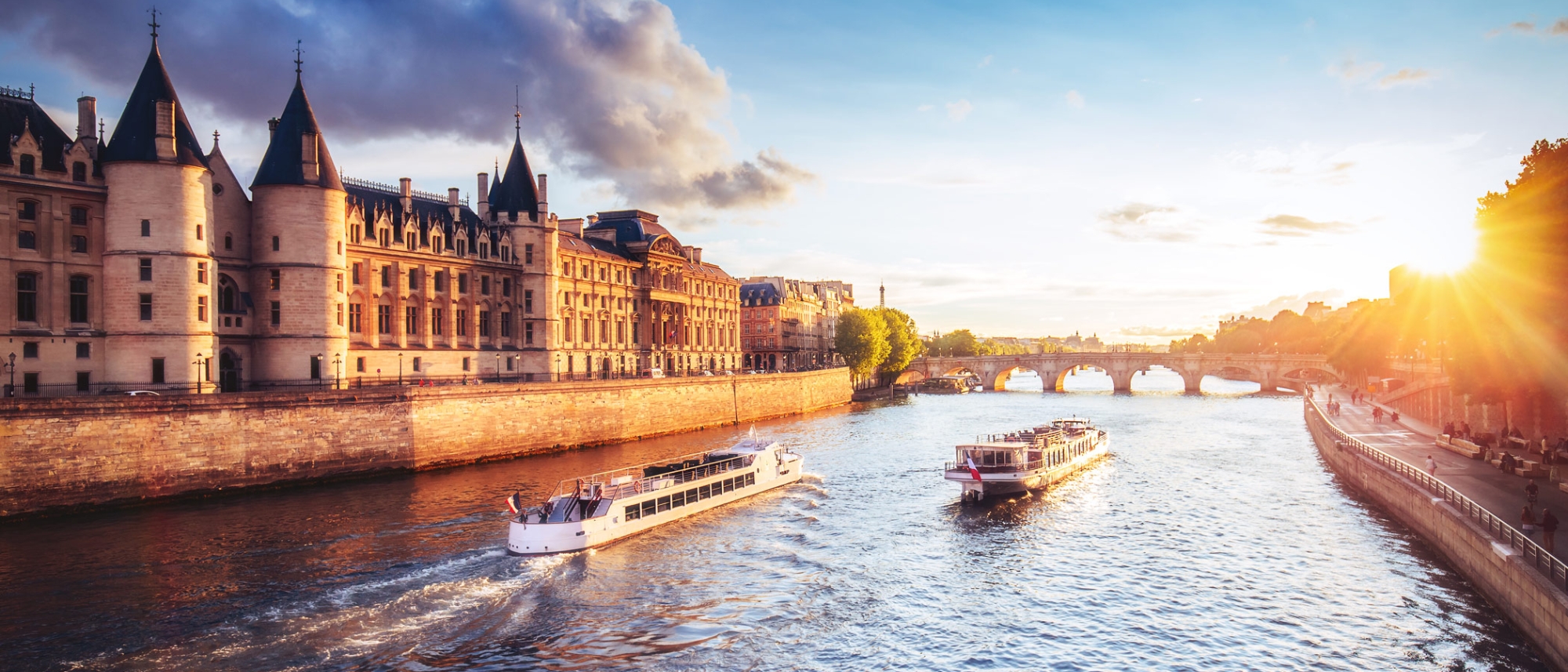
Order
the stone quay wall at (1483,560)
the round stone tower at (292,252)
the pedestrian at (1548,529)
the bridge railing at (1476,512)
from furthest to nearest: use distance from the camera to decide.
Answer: the round stone tower at (292,252), the pedestrian at (1548,529), the bridge railing at (1476,512), the stone quay wall at (1483,560)

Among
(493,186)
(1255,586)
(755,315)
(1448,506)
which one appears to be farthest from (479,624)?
(755,315)

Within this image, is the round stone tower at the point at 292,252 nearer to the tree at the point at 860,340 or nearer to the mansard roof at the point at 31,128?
the mansard roof at the point at 31,128

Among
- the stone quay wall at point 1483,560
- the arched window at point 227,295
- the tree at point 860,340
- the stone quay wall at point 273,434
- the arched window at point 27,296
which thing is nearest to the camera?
the stone quay wall at point 1483,560

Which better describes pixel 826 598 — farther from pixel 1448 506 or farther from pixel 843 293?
pixel 843 293

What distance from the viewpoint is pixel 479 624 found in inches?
993

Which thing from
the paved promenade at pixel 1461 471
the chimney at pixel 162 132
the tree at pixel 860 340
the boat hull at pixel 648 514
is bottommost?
the boat hull at pixel 648 514

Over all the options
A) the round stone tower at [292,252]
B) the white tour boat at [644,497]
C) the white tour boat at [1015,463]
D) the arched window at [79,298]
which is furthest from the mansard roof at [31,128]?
the white tour boat at [1015,463]

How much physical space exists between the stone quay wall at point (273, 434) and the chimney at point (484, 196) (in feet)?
61.3

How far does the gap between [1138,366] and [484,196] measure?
101 meters

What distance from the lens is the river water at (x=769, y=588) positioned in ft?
76.9

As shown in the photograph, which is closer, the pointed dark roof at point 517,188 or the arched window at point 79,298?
the arched window at point 79,298

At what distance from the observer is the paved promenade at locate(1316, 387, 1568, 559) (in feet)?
95.0


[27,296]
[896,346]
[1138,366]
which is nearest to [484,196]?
[27,296]

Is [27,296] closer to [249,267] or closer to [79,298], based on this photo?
[79,298]
